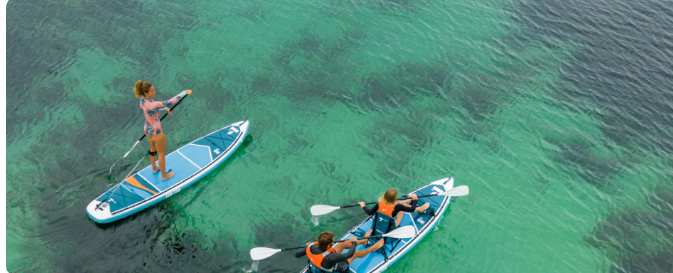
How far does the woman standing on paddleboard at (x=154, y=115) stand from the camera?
11.3 meters

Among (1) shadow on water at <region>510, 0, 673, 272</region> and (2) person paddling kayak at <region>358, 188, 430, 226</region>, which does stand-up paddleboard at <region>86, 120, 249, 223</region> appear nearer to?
(2) person paddling kayak at <region>358, 188, 430, 226</region>

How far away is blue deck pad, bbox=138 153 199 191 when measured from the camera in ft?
43.6

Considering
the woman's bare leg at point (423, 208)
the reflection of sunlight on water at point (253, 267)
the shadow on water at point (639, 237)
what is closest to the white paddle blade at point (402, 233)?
the woman's bare leg at point (423, 208)

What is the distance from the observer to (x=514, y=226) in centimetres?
1334

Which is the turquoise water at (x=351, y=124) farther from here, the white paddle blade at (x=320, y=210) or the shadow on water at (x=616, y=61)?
the white paddle blade at (x=320, y=210)

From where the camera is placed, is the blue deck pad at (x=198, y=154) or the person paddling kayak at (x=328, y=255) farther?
the blue deck pad at (x=198, y=154)

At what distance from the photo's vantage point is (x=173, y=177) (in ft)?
44.5

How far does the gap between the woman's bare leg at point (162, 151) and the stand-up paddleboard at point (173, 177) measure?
16 centimetres

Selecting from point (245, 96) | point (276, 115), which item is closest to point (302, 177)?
point (276, 115)

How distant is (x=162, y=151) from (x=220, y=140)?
2.44 m

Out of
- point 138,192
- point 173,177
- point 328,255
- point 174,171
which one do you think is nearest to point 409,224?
point 328,255

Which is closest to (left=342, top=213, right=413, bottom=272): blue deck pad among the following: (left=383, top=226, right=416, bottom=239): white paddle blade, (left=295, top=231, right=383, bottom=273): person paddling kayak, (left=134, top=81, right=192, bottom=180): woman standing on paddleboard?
(left=383, top=226, right=416, bottom=239): white paddle blade

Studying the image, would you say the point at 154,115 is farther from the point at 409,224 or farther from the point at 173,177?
the point at 409,224

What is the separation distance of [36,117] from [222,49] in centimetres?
776
